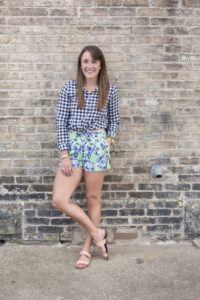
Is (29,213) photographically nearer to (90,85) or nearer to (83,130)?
(83,130)

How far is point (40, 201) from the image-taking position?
3979 millimetres

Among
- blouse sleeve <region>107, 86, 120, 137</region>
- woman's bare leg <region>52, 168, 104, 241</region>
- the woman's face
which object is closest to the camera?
the woman's face

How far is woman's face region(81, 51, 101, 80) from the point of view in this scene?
11.1 ft

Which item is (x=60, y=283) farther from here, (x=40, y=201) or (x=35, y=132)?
(x=35, y=132)

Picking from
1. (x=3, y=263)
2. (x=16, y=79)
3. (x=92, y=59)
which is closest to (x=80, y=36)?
(x=92, y=59)

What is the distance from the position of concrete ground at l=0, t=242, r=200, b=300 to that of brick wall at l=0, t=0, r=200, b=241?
0.68 ft

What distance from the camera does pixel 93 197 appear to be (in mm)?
3648

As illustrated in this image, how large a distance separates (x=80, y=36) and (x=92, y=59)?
47 cm

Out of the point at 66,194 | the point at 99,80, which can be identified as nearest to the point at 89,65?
the point at 99,80

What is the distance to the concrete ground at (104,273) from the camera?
314cm

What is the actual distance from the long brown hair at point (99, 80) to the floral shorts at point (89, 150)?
0.27 meters

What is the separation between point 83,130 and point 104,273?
4.20 feet

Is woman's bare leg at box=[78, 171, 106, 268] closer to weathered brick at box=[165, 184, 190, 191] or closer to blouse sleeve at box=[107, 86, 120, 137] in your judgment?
blouse sleeve at box=[107, 86, 120, 137]

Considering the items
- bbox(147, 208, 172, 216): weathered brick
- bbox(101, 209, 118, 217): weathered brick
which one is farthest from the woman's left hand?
bbox(147, 208, 172, 216): weathered brick
